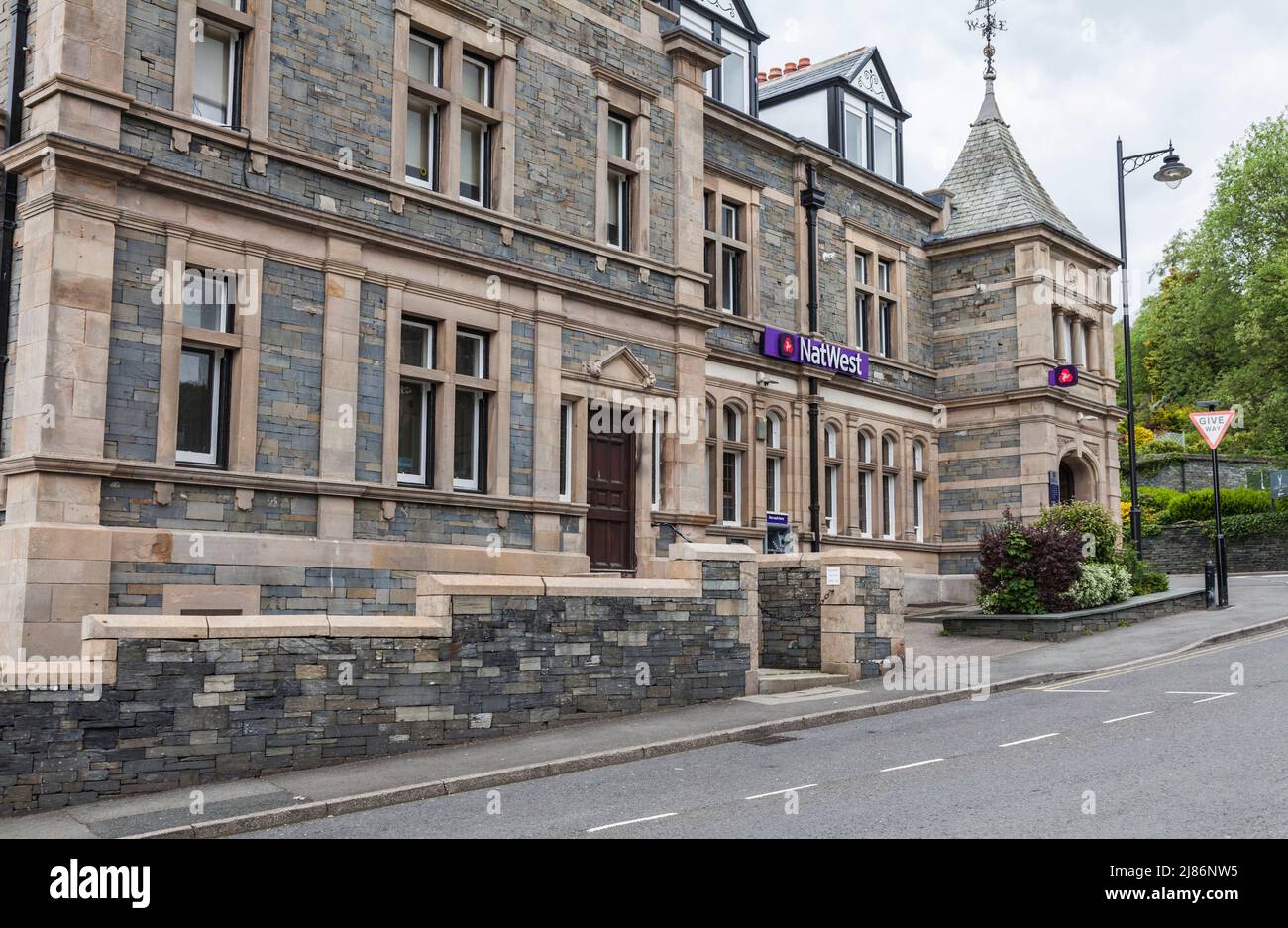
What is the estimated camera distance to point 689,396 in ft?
64.8

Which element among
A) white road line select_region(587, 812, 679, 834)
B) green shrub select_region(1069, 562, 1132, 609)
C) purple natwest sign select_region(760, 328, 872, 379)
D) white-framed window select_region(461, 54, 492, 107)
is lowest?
white road line select_region(587, 812, 679, 834)

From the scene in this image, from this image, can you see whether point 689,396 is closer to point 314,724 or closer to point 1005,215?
point 314,724

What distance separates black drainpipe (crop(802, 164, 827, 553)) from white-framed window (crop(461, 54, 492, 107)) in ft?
33.3

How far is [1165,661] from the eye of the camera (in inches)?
706

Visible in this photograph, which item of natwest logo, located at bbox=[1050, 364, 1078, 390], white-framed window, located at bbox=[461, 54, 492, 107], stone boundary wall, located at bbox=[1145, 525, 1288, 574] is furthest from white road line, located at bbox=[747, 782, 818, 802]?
stone boundary wall, located at bbox=[1145, 525, 1288, 574]

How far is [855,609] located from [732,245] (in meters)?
9.88

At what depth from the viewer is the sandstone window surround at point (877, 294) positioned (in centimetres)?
2730

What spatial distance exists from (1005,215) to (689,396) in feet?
44.6

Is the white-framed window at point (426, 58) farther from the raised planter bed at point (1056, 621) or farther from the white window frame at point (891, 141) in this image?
the white window frame at point (891, 141)

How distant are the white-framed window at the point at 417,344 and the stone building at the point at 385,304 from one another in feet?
0.13

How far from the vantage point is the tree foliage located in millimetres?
38719

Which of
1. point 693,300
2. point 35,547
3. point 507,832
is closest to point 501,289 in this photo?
point 693,300

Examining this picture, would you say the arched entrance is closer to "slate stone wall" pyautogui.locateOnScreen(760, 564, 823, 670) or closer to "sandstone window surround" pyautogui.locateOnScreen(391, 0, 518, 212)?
"slate stone wall" pyautogui.locateOnScreen(760, 564, 823, 670)

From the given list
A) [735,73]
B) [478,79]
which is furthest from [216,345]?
[735,73]
